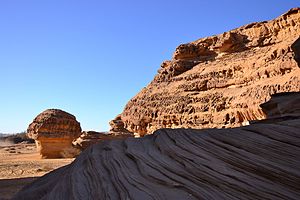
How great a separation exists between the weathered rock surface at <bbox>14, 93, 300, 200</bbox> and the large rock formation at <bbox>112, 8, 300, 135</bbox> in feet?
48.2

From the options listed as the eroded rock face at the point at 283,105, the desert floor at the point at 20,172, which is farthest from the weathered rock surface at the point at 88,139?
the eroded rock face at the point at 283,105

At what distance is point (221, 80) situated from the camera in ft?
78.2

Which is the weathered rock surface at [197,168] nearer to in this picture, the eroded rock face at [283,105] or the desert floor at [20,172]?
the eroded rock face at [283,105]

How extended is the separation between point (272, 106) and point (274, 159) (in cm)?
250

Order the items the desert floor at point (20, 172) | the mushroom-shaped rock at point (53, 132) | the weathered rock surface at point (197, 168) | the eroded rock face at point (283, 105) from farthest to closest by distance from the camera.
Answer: the mushroom-shaped rock at point (53, 132) → the desert floor at point (20, 172) → the eroded rock face at point (283, 105) → the weathered rock surface at point (197, 168)

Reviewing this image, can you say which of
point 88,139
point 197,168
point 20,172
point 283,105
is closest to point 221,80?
point 88,139

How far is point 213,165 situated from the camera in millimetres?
2535

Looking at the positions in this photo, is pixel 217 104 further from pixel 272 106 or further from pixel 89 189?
pixel 89 189

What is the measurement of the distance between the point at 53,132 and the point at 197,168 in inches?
863

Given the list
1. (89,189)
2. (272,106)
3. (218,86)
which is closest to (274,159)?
(89,189)

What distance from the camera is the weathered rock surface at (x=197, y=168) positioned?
2268mm

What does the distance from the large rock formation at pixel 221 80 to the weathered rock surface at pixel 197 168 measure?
14.7 metres

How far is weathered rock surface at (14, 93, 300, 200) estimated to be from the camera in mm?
2268

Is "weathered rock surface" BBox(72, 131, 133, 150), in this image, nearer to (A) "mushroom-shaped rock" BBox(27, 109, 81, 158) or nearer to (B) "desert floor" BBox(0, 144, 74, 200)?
(A) "mushroom-shaped rock" BBox(27, 109, 81, 158)
